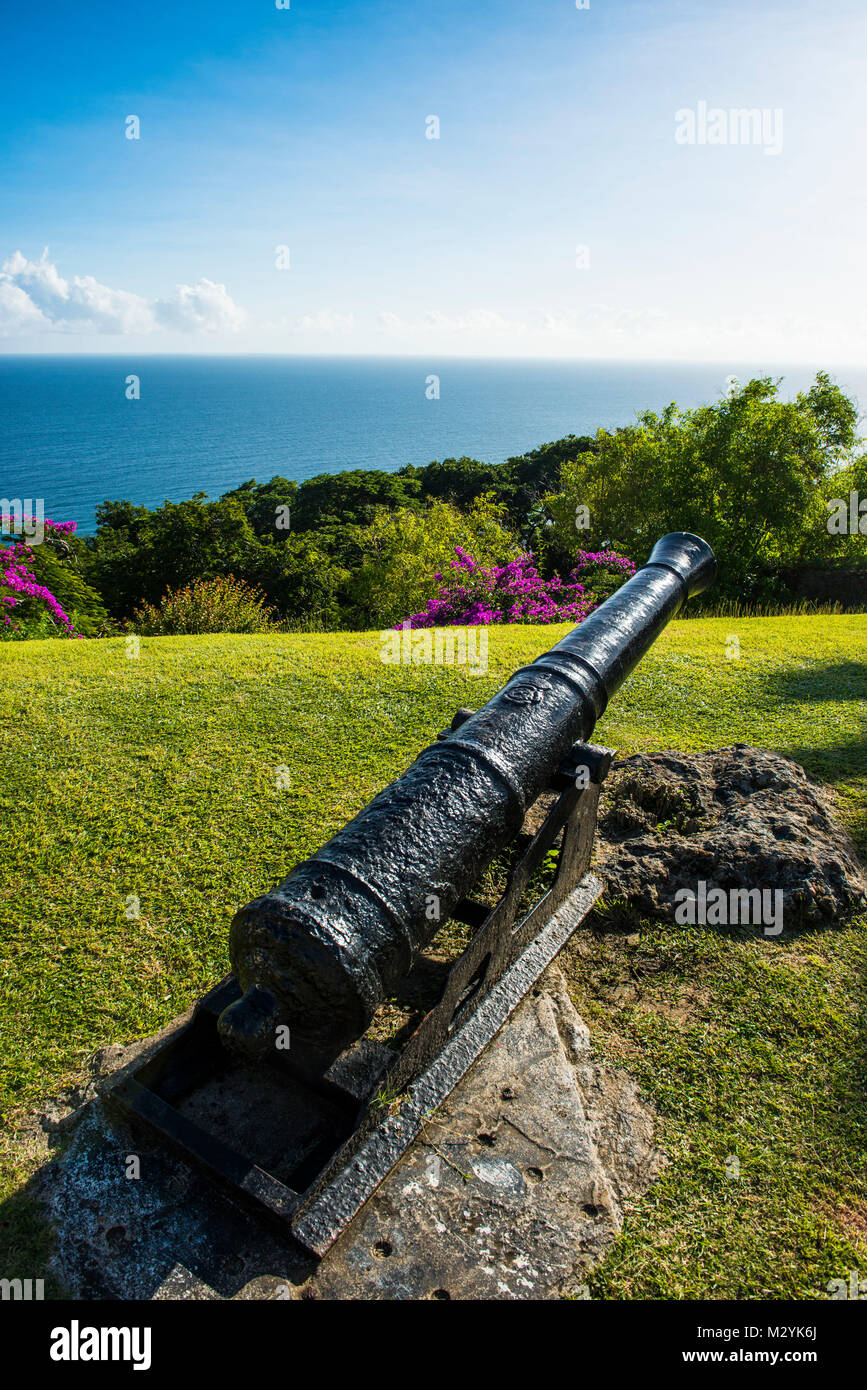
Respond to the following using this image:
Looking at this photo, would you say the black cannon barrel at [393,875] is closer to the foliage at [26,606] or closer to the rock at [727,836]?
the rock at [727,836]

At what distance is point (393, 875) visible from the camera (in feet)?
8.58

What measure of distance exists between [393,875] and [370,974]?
0.34m

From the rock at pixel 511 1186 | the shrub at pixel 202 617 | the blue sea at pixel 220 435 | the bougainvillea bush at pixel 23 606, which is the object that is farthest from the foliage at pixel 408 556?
the blue sea at pixel 220 435

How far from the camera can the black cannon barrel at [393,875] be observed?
7.64ft

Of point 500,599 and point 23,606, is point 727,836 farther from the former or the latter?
point 23,606

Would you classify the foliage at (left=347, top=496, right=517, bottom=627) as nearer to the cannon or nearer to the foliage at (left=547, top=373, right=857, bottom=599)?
the foliage at (left=547, top=373, right=857, bottom=599)

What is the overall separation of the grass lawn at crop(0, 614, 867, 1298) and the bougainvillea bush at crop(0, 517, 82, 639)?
1723 mm

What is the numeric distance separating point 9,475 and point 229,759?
8597cm

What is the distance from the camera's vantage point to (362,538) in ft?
87.0

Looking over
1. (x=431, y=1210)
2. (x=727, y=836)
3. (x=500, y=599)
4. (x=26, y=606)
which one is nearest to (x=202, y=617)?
(x=26, y=606)

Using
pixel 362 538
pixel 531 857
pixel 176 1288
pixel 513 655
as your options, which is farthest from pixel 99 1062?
pixel 362 538

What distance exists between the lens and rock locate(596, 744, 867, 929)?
4387mm

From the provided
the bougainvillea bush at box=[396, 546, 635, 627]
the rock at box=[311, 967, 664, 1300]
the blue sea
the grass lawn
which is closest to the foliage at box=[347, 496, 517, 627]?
the bougainvillea bush at box=[396, 546, 635, 627]

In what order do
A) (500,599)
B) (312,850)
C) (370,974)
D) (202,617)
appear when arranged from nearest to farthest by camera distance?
(370,974) → (312,850) → (500,599) → (202,617)
